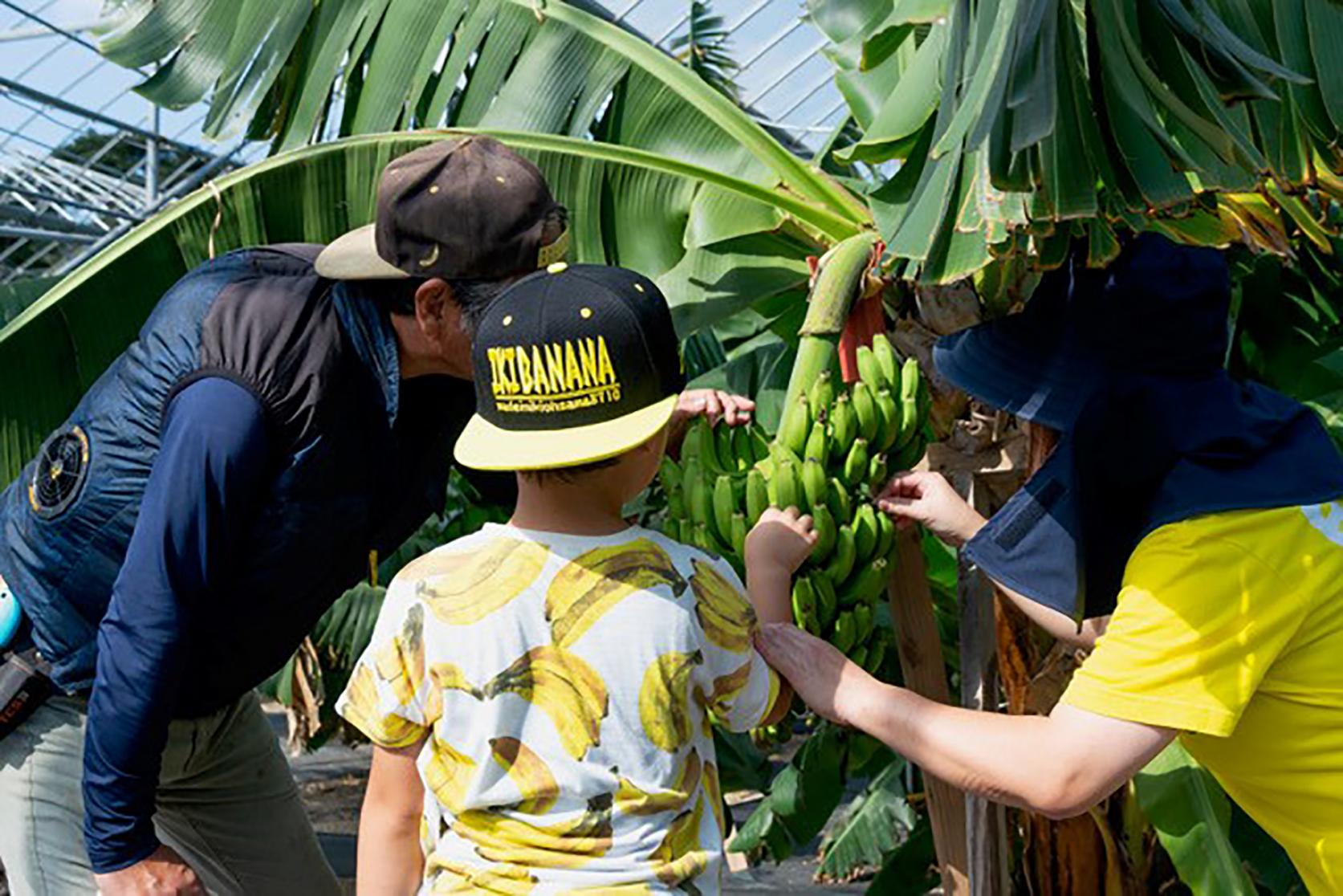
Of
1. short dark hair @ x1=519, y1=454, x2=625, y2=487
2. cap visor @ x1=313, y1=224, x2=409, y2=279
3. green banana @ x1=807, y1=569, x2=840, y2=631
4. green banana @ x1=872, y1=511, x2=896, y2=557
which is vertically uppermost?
cap visor @ x1=313, y1=224, x2=409, y2=279

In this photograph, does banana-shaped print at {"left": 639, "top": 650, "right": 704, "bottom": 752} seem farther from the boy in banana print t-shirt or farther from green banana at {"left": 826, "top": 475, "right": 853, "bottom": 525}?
green banana at {"left": 826, "top": 475, "right": 853, "bottom": 525}

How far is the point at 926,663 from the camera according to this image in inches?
123

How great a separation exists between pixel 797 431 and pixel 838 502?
0.40 ft

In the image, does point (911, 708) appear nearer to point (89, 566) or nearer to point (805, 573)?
point (805, 573)

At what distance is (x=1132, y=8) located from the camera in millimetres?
2346

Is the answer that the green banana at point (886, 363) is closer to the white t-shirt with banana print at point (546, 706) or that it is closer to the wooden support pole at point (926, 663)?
the wooden support pole at point (926, 663)

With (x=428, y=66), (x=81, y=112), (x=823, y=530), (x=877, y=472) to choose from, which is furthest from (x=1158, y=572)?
(x=81, y=112)

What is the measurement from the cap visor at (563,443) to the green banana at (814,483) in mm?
605

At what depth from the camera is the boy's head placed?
73.9 inches

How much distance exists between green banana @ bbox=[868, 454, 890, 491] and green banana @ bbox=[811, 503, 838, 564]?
12cm

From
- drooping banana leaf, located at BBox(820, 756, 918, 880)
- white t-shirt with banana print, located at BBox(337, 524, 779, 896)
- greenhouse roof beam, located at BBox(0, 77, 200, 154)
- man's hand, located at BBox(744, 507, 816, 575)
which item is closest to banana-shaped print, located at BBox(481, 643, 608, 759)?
white t-shirt with banana print, located at BBox(337, 524, 779, 896)

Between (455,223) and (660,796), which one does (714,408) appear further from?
(660,796)

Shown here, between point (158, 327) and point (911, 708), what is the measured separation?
3.86 feet

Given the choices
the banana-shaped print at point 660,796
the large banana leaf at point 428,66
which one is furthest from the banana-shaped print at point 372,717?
the large banana leaf at point 428,66
